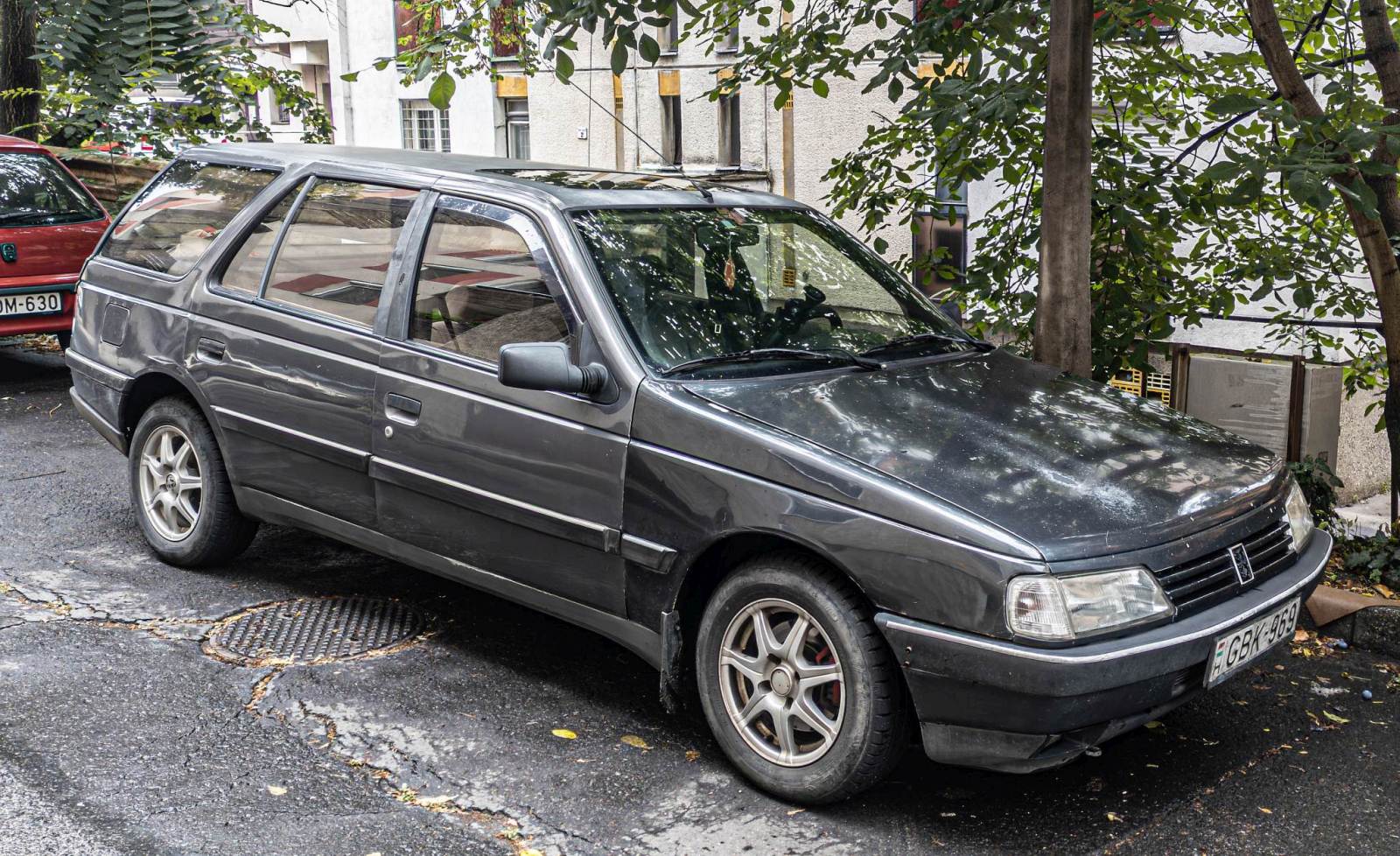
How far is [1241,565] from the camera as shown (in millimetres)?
3969

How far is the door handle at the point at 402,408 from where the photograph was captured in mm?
4762

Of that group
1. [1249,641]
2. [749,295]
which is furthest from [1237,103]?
[1249,641]

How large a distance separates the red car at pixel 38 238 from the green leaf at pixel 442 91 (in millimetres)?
4961

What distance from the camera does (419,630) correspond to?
5.29 metres

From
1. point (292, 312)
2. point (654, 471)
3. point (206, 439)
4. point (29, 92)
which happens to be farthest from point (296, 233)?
point (29, 92)

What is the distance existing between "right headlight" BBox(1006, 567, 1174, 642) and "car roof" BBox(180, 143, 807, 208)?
2.08 meters

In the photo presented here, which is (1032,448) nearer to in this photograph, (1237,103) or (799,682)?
(799,682)

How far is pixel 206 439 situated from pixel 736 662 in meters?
2.72

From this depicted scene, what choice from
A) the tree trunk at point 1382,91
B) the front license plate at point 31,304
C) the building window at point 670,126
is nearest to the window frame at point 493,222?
the tree trunk at point 1382,91

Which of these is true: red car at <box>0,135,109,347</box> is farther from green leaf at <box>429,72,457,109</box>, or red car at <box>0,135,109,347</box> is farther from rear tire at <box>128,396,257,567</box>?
green leaf at <box>429,72,457,109</box>

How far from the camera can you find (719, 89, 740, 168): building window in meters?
21.6

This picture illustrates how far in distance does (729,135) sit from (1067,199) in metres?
16.1

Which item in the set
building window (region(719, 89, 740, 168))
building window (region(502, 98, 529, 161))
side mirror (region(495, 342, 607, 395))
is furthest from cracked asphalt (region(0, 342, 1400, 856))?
building window (region(502, 98, 529, 161))

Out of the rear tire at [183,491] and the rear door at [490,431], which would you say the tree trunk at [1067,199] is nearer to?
the rear door at [490,431]
